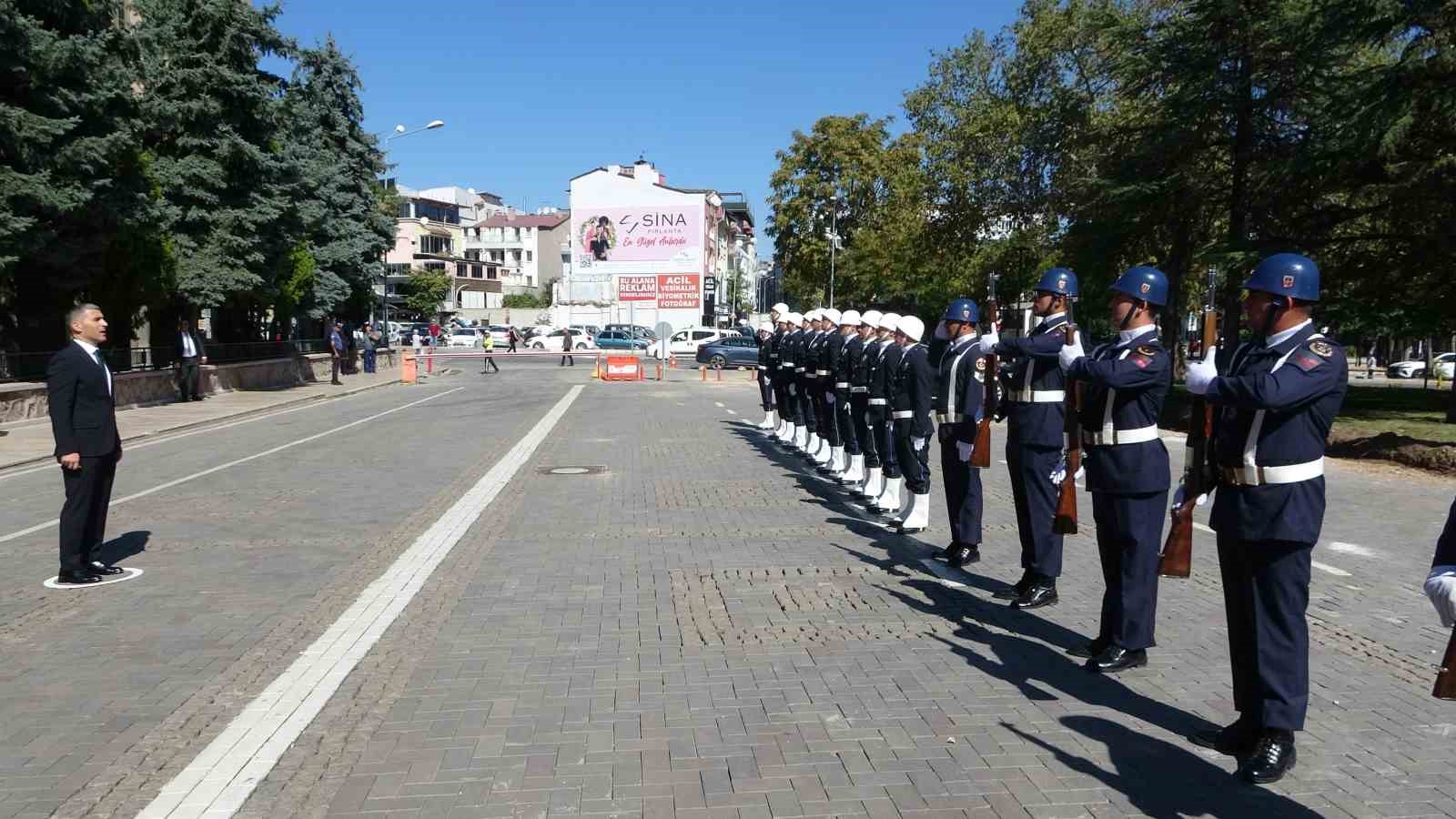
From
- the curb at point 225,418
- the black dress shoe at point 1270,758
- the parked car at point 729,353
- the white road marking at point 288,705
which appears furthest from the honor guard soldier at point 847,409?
the parked car at point 729,353

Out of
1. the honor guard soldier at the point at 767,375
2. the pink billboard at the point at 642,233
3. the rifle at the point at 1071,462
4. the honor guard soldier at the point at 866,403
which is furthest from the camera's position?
the pink billboard at the point at 642,233

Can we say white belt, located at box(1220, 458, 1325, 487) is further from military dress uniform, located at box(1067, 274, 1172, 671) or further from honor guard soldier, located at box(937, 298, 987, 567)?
honor guard soldier, located at box(937, 298, 987, 567)

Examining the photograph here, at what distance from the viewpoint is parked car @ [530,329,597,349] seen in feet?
213

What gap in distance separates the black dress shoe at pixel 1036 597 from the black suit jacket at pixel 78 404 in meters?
6.46

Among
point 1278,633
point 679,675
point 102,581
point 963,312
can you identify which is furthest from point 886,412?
point 102,581

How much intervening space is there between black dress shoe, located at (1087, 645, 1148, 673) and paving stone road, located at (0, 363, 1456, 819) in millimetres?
73

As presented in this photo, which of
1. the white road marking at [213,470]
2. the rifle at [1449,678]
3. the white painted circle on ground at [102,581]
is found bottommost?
the white road marking at [213,470]

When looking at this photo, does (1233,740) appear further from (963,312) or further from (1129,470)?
(963,312)

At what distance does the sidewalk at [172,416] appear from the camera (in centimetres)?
1611

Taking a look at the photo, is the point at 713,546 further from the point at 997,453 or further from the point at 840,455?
the point at 997,453

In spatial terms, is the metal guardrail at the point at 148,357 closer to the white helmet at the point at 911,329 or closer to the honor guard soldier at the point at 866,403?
the honor guard soldier at the point at 866,403

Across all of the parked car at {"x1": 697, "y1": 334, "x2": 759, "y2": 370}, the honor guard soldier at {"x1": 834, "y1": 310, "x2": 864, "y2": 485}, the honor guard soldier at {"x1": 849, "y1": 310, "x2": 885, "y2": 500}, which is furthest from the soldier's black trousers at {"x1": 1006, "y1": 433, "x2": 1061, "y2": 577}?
the parked car at {"x1": 697, "y1": 334, "x2": 759, "y2": 370}

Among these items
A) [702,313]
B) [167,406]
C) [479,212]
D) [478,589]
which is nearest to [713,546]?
[478,589]

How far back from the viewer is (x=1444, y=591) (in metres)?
3.29
